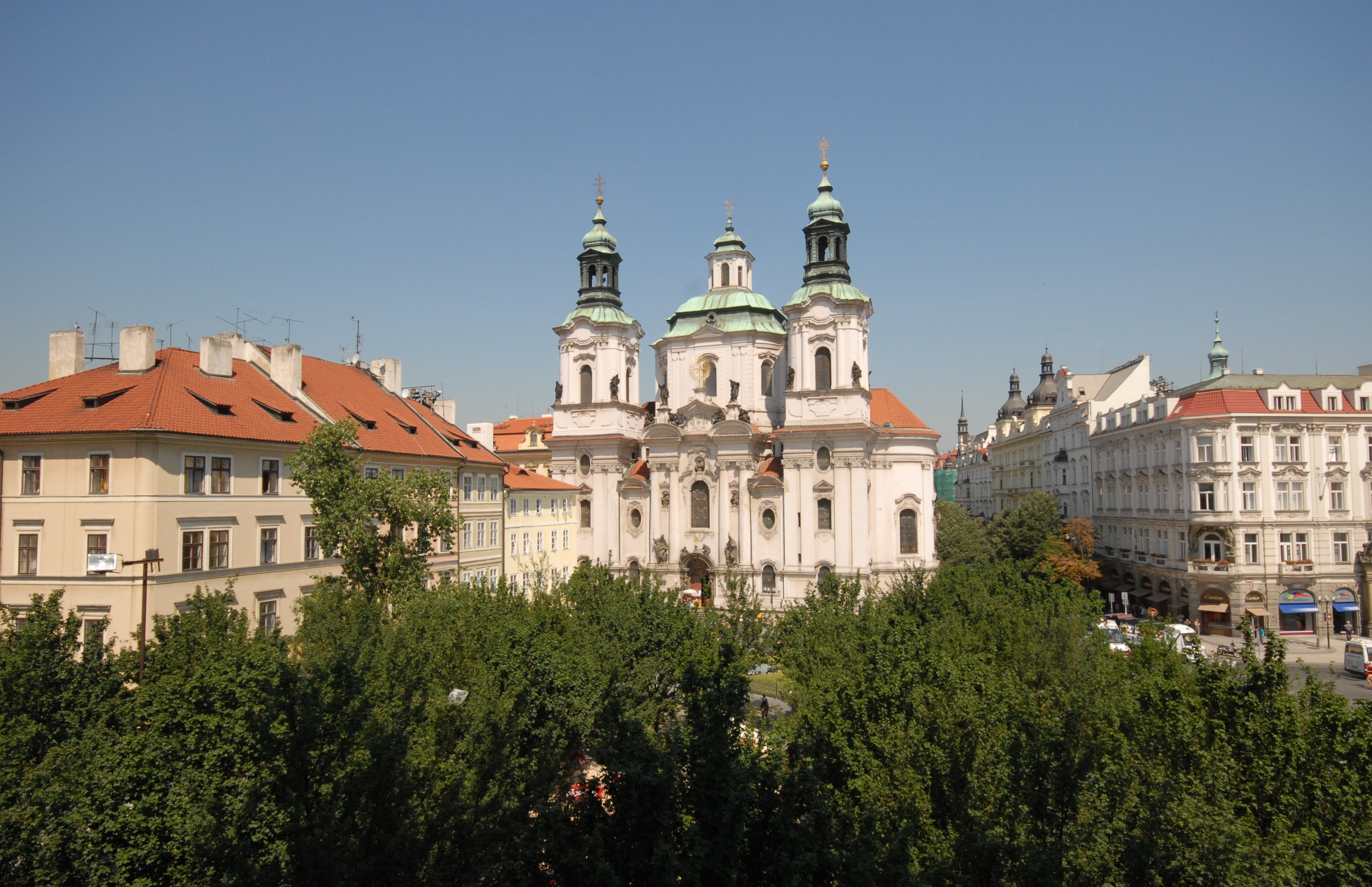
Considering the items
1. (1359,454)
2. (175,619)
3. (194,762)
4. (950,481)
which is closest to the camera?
(194,762)

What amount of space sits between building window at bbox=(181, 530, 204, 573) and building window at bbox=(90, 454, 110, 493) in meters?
3.14

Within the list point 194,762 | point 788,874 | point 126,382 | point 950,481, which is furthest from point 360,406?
point 950,481

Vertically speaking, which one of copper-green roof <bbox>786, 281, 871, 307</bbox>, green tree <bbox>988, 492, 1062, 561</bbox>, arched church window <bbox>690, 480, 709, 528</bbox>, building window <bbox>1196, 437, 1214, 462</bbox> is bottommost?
green tree <bbox>988, 492, 1062, 561</bbox>

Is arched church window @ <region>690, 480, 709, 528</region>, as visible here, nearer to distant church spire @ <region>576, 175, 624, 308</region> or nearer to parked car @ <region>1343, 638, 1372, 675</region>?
distant church spire @ <region>576, 175, 624, 308</region>

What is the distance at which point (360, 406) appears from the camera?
139 feet

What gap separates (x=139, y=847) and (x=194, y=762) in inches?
73.7

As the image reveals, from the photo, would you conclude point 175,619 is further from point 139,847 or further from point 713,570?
point 713,570

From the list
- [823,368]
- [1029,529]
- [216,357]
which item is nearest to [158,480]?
[216,357]

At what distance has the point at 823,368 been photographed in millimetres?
55188

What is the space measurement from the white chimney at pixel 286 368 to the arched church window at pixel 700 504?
27.6 meters

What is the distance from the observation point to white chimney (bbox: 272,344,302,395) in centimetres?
3822

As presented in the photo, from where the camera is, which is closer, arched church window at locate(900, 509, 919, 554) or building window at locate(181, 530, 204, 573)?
building window at locate(181, 530, 204, 573)

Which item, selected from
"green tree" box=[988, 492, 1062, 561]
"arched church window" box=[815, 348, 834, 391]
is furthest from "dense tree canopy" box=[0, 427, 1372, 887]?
"green tree" box=[988, 492, 1062, 561]

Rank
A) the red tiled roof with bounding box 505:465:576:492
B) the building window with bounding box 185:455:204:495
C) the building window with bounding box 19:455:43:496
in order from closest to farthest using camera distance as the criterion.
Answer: the building window with bounding box 19:455:43:496, the building window with bounding box 185:455:204:495, the red tiled roof with bounding box 505:465:576:492
